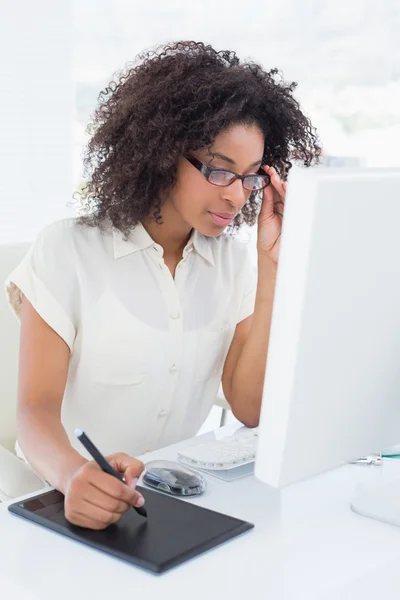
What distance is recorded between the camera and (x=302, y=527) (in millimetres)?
1294

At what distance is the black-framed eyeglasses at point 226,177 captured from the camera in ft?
5.67

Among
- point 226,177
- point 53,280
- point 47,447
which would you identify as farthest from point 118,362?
point 226,177

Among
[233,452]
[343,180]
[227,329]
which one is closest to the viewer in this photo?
[343,180]

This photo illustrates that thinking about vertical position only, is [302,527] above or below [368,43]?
below

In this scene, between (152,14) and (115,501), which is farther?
(152,14)

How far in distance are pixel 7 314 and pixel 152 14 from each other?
256cm

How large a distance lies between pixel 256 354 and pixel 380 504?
2.04 ft

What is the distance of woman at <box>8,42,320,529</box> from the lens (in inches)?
68.8

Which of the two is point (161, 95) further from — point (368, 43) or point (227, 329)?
point (368, 43)

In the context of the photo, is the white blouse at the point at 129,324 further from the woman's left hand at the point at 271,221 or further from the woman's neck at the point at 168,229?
the woman's left hand at the point at 271,221

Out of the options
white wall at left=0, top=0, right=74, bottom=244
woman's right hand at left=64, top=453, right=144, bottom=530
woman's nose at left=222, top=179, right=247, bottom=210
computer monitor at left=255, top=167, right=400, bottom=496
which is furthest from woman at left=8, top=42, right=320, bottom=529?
white wall at left=0, top=0, right=74, bottom=244

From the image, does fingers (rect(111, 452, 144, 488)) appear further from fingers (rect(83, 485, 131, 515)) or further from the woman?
the woman

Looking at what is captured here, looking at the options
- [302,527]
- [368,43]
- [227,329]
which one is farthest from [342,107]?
[302,527]

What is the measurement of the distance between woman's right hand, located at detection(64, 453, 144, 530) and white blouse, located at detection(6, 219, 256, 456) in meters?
0.50
